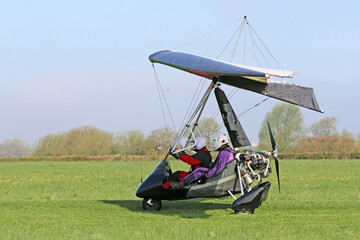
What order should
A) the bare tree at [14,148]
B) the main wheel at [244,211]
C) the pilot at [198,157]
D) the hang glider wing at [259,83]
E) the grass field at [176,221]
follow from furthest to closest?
the bare tree at [14,148], the pilot at [198,157], the main wheel at [244,211], the hang glider wing at [259,83], the grass field at [176,221]

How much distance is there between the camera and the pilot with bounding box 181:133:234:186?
11828 millimetres

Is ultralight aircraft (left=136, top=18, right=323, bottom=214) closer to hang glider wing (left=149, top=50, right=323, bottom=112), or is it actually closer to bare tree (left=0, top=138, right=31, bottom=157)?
hang glider wing (left=149, top=50, right=323, bottom=112)

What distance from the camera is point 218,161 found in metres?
11.9

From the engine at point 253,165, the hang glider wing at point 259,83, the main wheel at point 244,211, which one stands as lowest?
the main wheel at point 244,211

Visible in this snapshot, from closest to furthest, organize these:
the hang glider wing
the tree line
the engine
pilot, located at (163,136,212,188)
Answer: the hang glider wing → the engine → pilot, located at (163,136,212,188) → the tree line

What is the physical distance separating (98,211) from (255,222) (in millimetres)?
4026

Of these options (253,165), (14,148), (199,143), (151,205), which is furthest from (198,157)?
(14,148)

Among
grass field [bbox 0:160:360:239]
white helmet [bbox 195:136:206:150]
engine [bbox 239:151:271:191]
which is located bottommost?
grass field [bbox 0:160:360:239]

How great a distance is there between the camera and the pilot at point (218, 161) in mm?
11828

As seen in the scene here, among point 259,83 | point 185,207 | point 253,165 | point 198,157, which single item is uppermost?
point 259,83

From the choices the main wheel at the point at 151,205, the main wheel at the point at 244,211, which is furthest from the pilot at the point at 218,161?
the main wheel at the point at 151,205

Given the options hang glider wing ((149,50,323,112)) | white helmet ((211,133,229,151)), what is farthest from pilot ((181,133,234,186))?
hang glider wing ((149,50,323,112))

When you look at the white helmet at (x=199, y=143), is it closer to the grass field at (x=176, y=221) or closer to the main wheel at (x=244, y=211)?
the grass field at (x=176, y=221)

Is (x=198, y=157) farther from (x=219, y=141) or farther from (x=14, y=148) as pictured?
(x=14, y=148)
